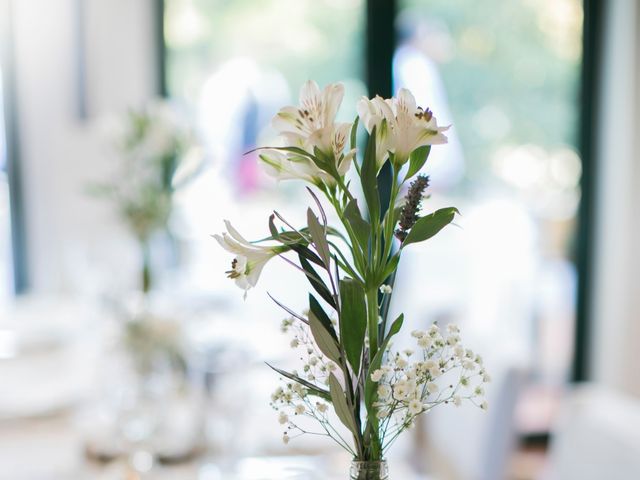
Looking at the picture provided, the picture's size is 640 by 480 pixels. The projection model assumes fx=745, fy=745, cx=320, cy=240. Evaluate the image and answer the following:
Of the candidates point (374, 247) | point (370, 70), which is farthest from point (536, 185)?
point (374, 247)

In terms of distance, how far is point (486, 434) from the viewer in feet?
5.79

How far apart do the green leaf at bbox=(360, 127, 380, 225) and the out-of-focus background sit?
1.07 m

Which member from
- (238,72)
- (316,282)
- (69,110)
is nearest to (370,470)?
(316,282)

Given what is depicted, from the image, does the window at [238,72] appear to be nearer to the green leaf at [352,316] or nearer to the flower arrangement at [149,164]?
the flower arrangement at [149,164]

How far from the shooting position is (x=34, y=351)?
2.08 m

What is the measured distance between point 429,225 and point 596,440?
0.81 meters

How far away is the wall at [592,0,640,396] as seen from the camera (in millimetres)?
2941

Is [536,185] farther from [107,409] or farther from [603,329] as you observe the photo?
[107,409]

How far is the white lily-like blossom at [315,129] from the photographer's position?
2.37 feet

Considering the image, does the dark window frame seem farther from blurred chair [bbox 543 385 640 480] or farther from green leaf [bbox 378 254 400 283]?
green leaf [bbox 378 254 400 283]

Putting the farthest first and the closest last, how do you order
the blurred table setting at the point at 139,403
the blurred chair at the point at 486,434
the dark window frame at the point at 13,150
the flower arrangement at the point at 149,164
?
the dark window frame at the point at 13,150
the flower arrangement at the point at 149,164
the blurred chair at the point at 486,434
the blurred table setting at the point at 139,403

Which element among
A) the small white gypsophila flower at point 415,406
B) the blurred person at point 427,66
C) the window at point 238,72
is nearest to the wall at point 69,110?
the window at point 238,72

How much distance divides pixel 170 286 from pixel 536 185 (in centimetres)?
171

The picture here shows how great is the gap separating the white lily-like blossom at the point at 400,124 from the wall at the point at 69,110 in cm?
218
